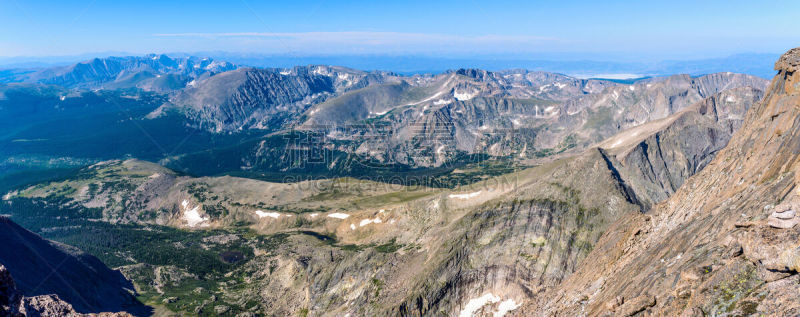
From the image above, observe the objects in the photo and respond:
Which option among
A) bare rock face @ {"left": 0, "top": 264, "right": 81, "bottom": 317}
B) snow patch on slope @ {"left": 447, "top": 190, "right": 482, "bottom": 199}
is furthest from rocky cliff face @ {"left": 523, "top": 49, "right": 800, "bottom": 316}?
snow patch on slope @ {"left": 447, "top": 190, "right": 482, "bottom": 199}

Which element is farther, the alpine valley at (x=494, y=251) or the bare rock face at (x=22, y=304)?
the bare rock face at (x=22, y=304)

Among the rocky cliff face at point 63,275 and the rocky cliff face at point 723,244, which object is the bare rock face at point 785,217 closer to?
the rocky cliff face at point 723,244

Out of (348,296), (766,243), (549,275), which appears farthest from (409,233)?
(766,243)

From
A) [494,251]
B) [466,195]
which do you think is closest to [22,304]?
[494,251]

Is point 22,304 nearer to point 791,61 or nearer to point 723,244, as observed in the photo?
point 723,244

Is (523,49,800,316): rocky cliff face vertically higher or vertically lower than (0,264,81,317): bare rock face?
higher

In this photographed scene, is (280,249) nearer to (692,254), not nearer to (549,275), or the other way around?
(549,275)

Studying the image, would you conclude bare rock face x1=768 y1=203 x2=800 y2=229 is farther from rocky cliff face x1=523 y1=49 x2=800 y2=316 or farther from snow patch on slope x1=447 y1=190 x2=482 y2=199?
snow patch on slope x1=447 y1=190 x2=482 y2=199

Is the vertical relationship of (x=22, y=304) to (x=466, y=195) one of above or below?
above

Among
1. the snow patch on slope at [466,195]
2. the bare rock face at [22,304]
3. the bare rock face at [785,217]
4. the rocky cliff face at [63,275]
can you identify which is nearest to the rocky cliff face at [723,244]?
the bare rock face at [785,217]
